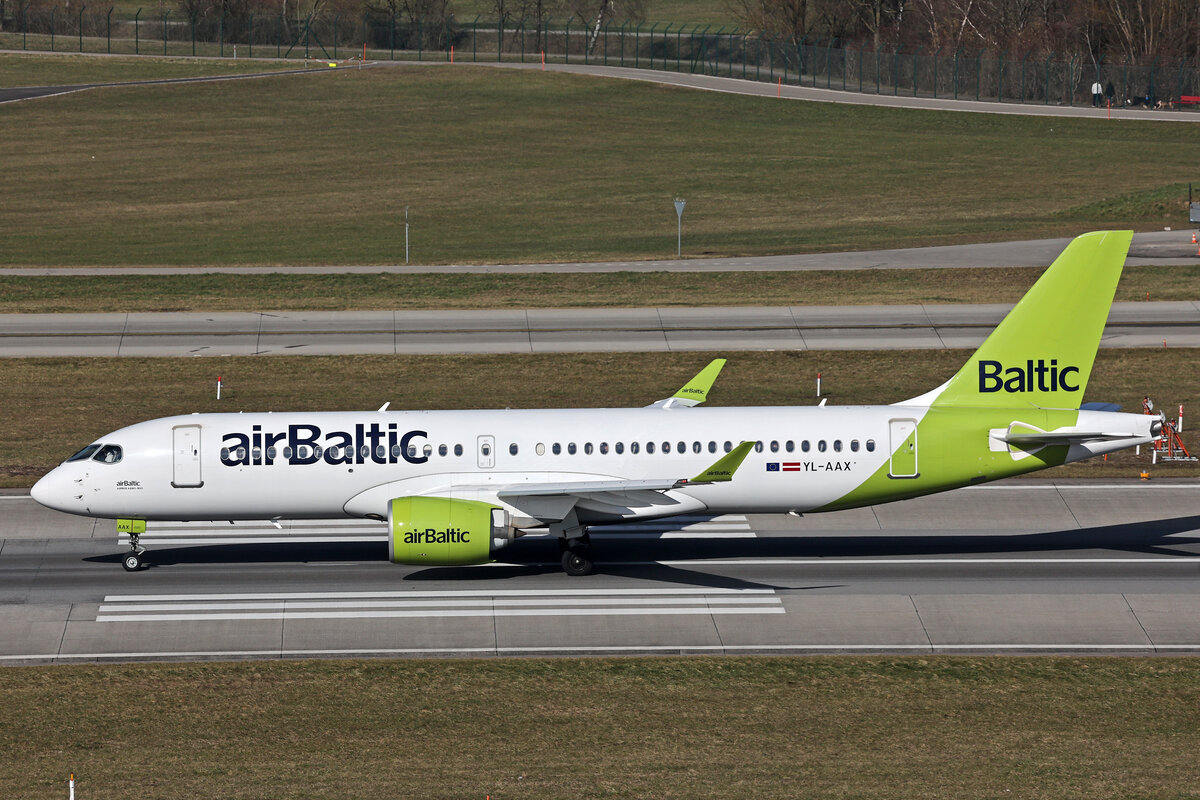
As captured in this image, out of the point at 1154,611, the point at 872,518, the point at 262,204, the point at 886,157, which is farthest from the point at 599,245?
the point at 1154,611

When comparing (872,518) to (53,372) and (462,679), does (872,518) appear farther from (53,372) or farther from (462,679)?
(53,372)

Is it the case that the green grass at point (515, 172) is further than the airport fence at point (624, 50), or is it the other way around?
the airport fence at point (624, 50)

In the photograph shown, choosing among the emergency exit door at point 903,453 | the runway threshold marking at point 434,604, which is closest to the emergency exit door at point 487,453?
the runway threshold marking at point 434,604

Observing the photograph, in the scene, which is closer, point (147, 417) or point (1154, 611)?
point (1154, 611)

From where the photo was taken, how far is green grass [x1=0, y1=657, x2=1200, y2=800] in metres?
22.6

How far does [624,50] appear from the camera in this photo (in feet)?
516

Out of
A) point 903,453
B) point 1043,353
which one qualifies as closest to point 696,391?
point 903,453

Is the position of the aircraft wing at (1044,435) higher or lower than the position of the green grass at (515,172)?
lower

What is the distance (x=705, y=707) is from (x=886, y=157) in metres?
86.3

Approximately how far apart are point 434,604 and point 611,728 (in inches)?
319

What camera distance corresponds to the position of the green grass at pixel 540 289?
64375 millimetres

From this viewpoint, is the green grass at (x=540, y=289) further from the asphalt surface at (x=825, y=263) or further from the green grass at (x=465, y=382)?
the green grass at (x=465, y=382)

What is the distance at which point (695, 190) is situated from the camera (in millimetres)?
99250

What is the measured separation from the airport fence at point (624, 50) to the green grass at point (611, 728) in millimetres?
105033
